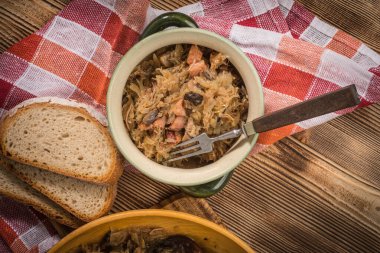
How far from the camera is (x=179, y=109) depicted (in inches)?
44.6

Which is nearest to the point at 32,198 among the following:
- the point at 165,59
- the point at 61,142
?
the point at 61,142

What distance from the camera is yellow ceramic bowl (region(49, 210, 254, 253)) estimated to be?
126cm

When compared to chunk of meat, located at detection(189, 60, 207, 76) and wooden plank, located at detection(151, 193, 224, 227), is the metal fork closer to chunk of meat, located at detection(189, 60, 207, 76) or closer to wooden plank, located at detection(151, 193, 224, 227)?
chunk of meat, located at detection(189, 60, 207, 76)

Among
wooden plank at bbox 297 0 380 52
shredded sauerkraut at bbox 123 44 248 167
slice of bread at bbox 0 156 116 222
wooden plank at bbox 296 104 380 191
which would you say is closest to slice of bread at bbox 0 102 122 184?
slice of bread at bbox 0 156 116 222

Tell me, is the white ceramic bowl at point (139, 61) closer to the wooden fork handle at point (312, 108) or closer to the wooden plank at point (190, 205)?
the wooden fork handle at point (312, 108)

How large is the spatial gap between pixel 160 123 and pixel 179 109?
2.6 inches

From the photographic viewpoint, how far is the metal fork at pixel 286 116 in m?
0.92

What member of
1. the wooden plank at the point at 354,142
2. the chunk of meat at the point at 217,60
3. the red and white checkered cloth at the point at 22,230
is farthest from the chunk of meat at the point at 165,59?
the red and white checkered cloth at the point at 22,230

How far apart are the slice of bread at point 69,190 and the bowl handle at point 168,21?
1.73 ft

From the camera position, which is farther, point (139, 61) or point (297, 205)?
point (297, 205)

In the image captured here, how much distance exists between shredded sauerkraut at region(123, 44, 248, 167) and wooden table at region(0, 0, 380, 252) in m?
0.28

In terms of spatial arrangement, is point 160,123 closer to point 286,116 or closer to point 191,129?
point 191,129

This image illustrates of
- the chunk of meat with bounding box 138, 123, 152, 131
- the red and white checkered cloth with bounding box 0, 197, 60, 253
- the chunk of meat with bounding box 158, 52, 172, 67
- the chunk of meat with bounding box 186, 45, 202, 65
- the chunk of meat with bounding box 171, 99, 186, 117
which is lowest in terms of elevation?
the red and white checkered cloth with bounding box 0, 197, 60, 253

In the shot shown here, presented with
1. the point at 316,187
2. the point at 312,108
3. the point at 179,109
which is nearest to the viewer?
the point at 312,108
